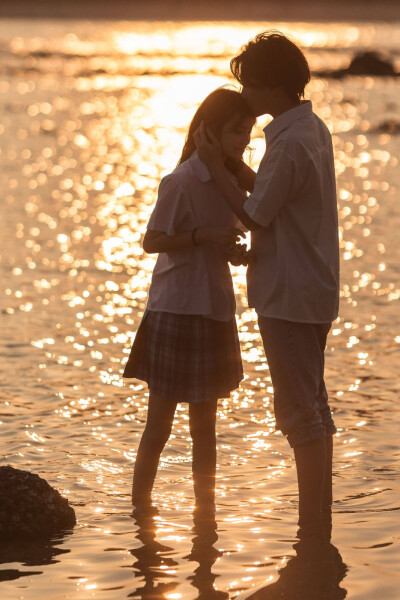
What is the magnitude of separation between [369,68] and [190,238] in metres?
45.8

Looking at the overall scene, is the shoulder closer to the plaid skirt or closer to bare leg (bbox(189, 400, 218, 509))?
the plaid skirt

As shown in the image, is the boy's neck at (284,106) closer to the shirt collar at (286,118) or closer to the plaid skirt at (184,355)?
the shirt collar at (286,118)

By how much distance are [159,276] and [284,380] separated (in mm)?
768

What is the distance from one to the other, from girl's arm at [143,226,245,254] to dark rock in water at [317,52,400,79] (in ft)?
145

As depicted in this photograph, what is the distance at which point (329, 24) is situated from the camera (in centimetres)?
14062

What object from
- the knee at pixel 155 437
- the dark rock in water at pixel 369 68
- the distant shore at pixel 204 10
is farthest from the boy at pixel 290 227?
the distant shore at pixel 204 10

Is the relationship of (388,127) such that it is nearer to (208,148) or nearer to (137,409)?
(137,409)

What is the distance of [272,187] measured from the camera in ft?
16.1

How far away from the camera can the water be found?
520 centimetres

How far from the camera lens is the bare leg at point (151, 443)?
553 cm

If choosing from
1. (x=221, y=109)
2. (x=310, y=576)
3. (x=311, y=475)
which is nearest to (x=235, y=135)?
(x=221, y=109)

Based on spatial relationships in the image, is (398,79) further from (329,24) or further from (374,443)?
(329,24)

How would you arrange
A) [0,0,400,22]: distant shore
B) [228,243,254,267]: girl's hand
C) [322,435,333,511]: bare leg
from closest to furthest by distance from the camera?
[228,243,254,267]: girl's hand < [322,435,333,511]: bare leg < [0,0,400,22]: distant shore

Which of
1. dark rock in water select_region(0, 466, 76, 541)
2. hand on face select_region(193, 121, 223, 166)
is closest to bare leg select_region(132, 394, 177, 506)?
dark rock in water select_region(0, 466, 76, 541)
